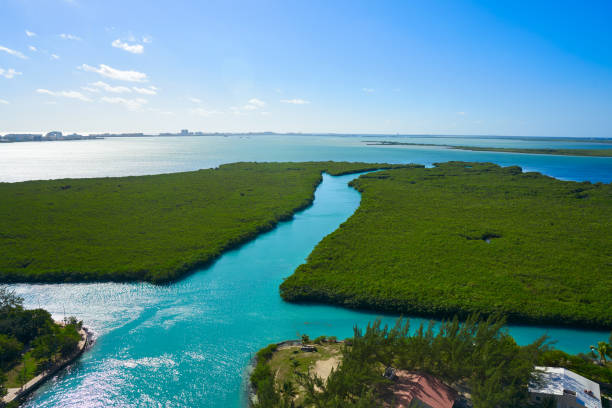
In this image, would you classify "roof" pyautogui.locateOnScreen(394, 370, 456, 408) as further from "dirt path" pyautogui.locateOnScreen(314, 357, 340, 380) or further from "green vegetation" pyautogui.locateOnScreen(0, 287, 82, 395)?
"green vegetation" pyautogui.locateOnScreen(0, 287, 82, 395)

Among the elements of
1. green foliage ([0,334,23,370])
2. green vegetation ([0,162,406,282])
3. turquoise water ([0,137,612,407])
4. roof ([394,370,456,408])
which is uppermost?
green vegetation ([0,162,406,282])

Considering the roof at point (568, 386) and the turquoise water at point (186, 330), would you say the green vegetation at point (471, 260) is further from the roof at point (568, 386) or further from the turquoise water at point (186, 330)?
the roof at point (568, 386)

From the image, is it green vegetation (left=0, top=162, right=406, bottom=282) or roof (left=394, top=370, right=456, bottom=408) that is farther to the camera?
green vegetation (left=0, top=162, right=406, bottom=282)

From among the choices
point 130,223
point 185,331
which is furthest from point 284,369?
point 130,223

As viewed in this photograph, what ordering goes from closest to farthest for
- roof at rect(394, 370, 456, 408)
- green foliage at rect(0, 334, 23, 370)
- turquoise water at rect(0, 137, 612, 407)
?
roof at rect(394, 370, 456, 408) < turquoise water at rect(0, 137, 612, 407) < green foliage at rect(0, 334, 23, 370)

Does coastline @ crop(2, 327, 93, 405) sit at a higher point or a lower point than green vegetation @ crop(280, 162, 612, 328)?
lower

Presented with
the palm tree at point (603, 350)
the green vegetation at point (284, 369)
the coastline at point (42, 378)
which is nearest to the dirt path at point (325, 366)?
the green vegetation at point (284, 369)

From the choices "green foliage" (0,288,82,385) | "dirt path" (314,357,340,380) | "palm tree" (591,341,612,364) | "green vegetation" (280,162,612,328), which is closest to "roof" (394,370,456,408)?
"dirt path" (314,357,340,380)
